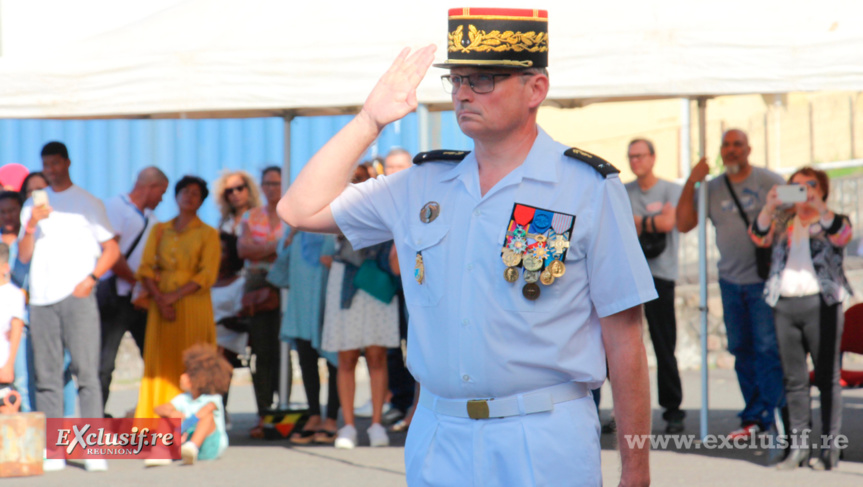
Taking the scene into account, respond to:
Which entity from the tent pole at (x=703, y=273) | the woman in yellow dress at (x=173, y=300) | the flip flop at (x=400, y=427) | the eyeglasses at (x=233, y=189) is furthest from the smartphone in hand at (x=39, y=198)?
the tent pole at (x=703, y=273)

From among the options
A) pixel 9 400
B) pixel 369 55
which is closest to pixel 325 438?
pixel 9 400

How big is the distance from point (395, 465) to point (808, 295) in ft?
8.07

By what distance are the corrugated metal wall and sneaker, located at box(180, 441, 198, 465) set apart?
4690 millimetres

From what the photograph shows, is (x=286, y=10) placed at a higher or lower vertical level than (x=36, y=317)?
higher

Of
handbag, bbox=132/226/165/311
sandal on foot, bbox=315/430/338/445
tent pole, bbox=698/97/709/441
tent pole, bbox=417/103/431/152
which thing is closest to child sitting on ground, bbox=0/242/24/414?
handbag, bbox=132/226/165/311

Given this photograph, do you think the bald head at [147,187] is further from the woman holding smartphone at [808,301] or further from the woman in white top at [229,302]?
the woman holding smartphone at [808,301]

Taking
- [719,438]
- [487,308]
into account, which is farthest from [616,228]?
[719,438]

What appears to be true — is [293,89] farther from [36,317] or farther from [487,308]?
[487,308]

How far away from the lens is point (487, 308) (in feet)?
7.52

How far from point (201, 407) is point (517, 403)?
4393 mm

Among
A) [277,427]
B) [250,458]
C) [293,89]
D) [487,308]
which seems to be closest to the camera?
[487,308]

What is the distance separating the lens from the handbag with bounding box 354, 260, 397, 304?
6676mm

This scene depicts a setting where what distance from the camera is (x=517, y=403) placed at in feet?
7.44

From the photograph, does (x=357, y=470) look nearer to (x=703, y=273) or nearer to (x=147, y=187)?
(x=703, y=273)
